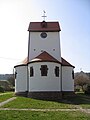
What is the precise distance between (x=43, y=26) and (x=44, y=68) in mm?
7390

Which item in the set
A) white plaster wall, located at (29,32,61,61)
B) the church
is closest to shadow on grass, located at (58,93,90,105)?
the church

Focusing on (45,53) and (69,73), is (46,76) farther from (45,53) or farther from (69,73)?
(69,73)

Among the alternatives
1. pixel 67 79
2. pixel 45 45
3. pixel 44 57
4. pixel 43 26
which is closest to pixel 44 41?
pixel 45 45

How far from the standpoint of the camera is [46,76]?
99.2ft

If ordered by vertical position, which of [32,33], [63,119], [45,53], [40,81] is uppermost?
[32,33]

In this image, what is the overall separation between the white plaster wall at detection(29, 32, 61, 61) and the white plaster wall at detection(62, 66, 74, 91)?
2.06 meters

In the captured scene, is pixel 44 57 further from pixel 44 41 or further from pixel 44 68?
pixel 44 41

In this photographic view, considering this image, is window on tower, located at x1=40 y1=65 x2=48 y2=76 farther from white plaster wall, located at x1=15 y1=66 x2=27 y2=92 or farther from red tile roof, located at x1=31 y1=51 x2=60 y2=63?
white plaster wall, located at x1=15 y1=66 x2=27 y2=92

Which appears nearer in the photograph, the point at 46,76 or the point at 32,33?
the point at 46,76

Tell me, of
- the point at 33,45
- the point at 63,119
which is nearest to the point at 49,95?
the point at 33,45

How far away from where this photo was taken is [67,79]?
34.8 metres

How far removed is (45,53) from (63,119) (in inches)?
754

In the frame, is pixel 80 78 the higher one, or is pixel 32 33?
pixel 32 33

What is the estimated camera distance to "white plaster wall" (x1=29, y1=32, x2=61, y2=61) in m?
33.8
